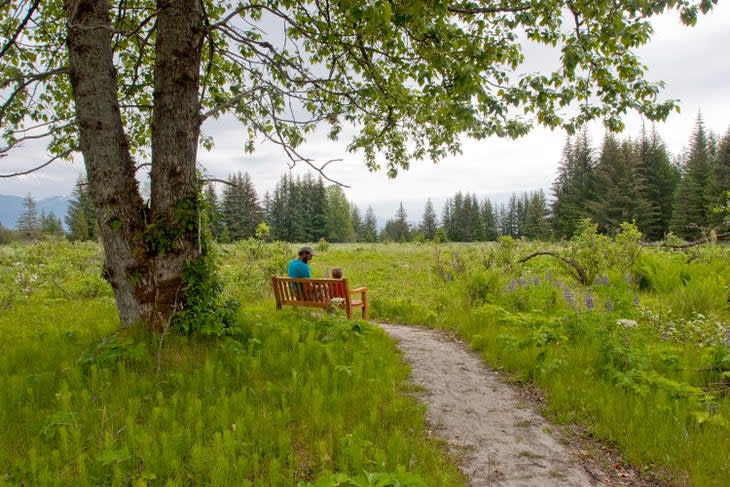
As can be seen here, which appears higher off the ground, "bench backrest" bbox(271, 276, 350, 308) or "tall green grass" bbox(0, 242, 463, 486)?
"bench backrest" bbox(271, 276, 350, 308)

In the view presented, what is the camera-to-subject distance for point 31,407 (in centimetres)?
408

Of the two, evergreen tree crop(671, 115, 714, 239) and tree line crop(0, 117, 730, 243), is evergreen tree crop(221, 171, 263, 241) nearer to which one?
tree line crop(0, 117, 730, 243)

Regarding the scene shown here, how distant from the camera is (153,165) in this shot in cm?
561

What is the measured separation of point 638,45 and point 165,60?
18.8 ft

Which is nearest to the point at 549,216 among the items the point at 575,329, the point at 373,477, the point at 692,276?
the point at 692,276

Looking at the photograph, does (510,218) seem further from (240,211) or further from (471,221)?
(240,211)

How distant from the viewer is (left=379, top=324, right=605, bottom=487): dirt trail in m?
3.67

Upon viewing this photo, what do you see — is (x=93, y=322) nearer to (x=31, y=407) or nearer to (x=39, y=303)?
(x=31, y=407)

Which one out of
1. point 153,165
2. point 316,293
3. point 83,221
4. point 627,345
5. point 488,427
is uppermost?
point 83,221

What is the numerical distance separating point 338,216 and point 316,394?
90.0 metres

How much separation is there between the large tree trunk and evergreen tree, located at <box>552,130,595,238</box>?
6197 cm

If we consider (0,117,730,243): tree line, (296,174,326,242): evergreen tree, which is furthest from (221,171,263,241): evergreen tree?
(296,174,326,242): evergreen tree

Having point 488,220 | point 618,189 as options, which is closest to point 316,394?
point 618,189

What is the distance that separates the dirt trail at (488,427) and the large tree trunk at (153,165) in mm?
3497
